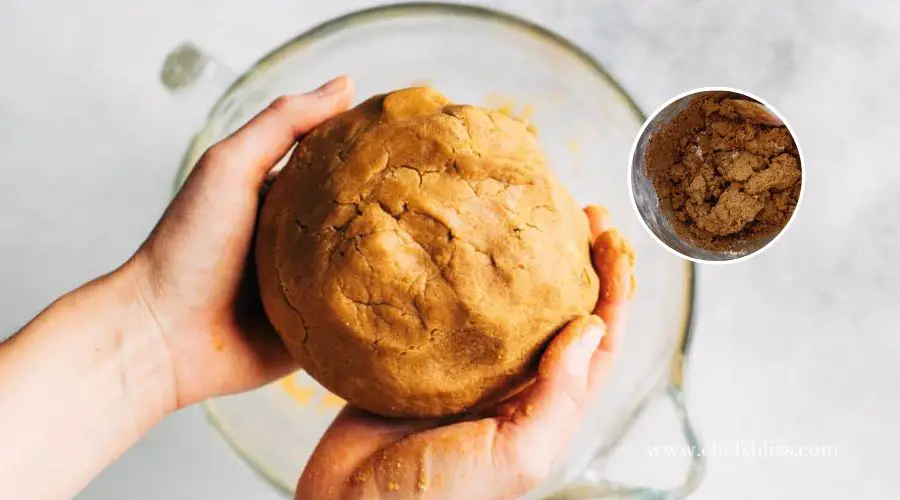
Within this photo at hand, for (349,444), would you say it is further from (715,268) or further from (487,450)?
(715,268)

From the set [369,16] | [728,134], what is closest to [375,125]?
[369,16]

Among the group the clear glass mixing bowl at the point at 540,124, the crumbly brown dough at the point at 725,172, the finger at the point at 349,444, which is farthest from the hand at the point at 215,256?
the crumbly brown dough at the point at 725,172

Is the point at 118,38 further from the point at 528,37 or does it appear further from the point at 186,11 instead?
the point at 528,37

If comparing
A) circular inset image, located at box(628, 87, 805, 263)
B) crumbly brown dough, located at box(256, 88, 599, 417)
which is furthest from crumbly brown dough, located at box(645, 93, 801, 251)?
crumbly brown dough, located at box(256, 88, 599, 417)

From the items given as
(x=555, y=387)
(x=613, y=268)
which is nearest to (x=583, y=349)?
(x=555, y=387)

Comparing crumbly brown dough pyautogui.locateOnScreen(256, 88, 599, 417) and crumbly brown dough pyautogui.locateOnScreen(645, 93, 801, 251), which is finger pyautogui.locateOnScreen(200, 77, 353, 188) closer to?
crumbly brown dough pyautogui.locateOnScreen(256, 88, 599, 417)
